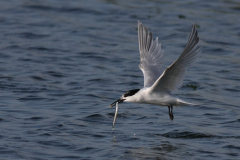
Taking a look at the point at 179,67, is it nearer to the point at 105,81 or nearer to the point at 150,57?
the point at 150,57

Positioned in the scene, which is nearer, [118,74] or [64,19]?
[118,74]

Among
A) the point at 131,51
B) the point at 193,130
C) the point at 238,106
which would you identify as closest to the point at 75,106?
the point at 193,130

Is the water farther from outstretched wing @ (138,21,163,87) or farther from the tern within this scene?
outstretched wing @ (138,21,163,87)

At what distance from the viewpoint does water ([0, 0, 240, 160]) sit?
7.52 metres

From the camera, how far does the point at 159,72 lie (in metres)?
8.82

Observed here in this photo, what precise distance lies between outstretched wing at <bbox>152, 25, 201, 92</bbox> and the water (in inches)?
35.4

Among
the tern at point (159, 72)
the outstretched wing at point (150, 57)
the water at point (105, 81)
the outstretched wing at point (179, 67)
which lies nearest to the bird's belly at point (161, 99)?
the tern at point (159, 72)

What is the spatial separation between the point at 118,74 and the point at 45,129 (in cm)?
410

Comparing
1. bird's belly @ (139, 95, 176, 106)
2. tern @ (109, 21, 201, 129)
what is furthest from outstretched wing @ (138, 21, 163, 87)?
bird's belly @ (139, 95, 176, 106)

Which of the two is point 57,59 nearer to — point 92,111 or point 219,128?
point 92,111

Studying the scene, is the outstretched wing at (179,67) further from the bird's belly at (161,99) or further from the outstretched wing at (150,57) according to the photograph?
the outstretched wing at (150,57)

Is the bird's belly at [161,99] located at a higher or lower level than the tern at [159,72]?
lower

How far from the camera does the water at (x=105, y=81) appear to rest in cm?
752

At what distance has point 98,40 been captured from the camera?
1470 centimetres
